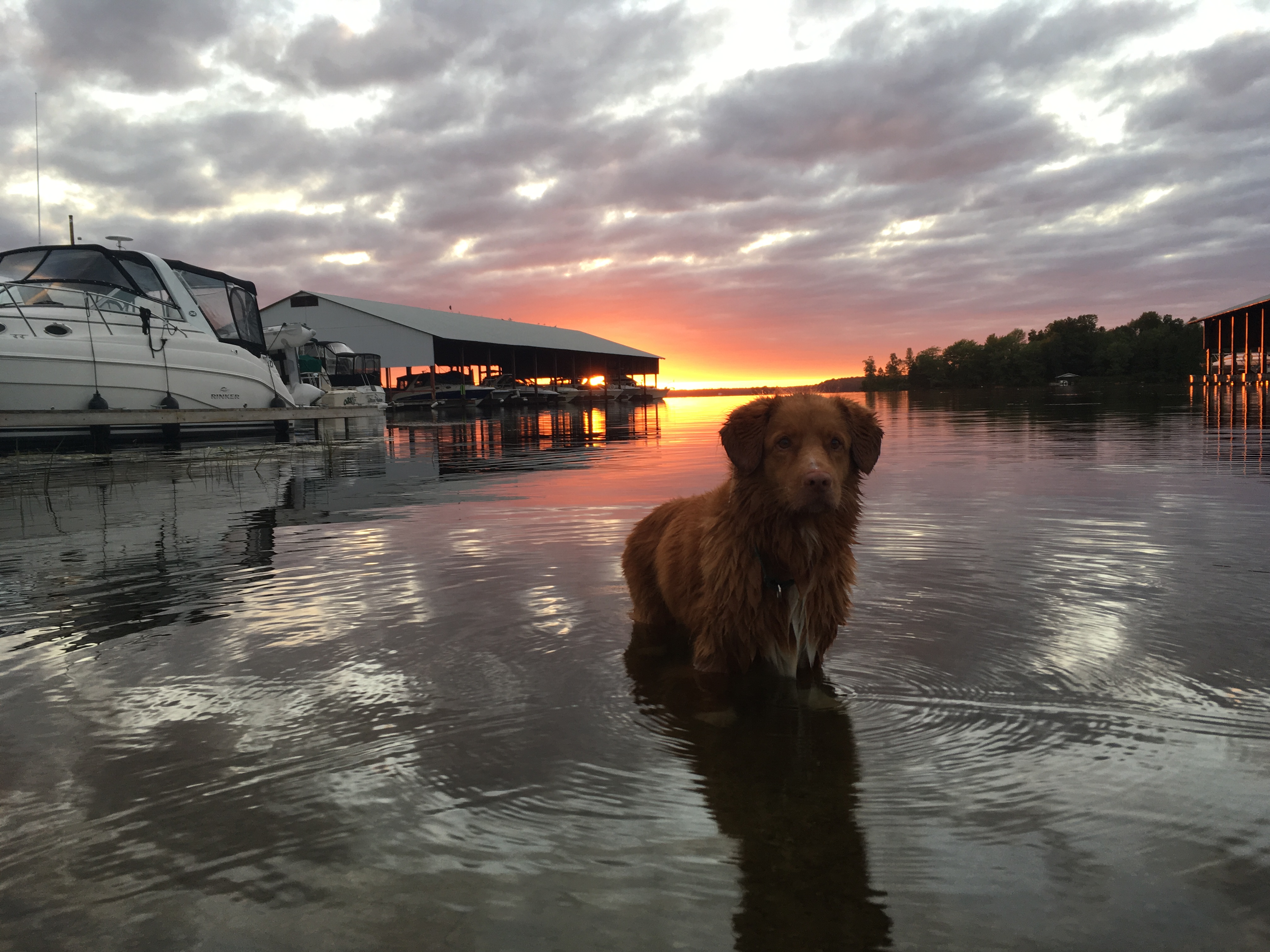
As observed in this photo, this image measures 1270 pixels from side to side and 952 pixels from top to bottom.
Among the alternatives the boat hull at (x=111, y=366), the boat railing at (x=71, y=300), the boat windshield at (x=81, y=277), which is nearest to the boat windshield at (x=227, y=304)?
the boat hull at (x=111, y=366)

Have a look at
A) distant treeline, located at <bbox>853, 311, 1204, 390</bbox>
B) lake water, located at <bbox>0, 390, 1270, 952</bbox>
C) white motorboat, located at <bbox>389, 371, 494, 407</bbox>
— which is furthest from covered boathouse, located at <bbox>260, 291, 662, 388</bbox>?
distant treeline, located at <bbox>853, 311, 1204, 390</bbox>

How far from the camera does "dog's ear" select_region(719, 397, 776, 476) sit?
361 cm

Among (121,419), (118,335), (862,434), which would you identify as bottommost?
(862,434)

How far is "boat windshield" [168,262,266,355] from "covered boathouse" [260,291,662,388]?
2833 cm

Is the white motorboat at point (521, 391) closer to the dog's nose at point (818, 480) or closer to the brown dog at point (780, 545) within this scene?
the brown dog at point (780, 545)

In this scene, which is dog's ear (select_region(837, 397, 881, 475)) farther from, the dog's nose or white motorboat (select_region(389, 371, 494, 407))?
white motorboat (select_region(389, 371, 494, 407))

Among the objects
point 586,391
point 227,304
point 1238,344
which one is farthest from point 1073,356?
point 227,304

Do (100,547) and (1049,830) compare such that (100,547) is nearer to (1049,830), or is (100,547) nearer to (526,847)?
(526,847)

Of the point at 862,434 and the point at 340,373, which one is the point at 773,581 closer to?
the point at 862,434

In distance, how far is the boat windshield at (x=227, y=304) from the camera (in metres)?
20.4

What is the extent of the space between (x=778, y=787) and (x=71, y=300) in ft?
65.2

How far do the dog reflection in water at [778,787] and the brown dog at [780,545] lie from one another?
0.57 ft

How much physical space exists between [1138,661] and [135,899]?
165 inches

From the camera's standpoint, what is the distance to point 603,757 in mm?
2883
